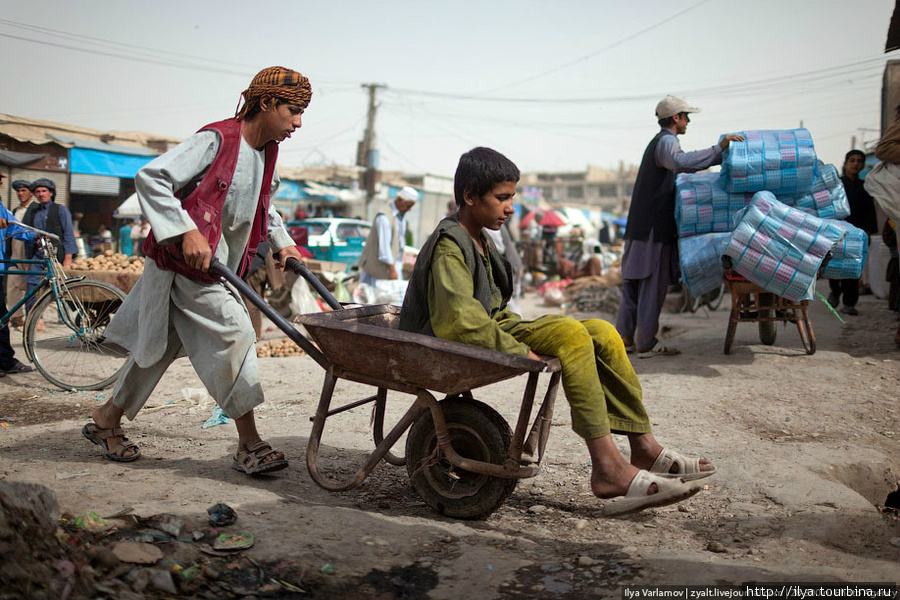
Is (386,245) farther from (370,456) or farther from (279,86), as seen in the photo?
(370,456)

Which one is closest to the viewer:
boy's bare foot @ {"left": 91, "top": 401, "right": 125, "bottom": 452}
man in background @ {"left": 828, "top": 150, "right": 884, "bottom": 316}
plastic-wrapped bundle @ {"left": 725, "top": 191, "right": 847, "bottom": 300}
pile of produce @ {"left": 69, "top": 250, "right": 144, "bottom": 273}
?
boy's bare foot @ {"left": 91, "top": 401, "right": 125, "bottom": 452}

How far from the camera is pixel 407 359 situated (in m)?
2.77

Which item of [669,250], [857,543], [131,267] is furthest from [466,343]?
[131,267]

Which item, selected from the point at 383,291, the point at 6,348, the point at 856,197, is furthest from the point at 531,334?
the point at 856,197

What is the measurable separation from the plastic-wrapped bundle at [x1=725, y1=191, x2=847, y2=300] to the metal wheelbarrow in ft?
11.3

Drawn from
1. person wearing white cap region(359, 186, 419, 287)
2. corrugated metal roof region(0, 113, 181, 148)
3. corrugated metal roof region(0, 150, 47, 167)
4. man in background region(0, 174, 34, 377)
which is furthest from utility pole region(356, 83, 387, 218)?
man in background region(0, 174, 34, 377)

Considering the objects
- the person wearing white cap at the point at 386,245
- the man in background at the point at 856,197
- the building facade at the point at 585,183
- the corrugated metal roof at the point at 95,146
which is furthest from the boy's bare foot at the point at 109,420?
the building facade at the point at 585,183

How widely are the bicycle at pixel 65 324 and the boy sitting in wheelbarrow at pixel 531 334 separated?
137 inches

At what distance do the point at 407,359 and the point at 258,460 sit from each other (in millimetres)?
1035

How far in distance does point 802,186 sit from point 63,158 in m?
15.2

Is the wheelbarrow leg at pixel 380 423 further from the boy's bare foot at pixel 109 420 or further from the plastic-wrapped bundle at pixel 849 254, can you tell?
the plastic-wrapped bundle at pixel 849 254

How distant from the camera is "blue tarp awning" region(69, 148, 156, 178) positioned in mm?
16094

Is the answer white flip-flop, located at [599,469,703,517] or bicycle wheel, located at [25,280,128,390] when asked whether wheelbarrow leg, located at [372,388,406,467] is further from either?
bicycle wheel, located at [25,280,128,390]

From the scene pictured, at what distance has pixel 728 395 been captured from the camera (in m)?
5.19
